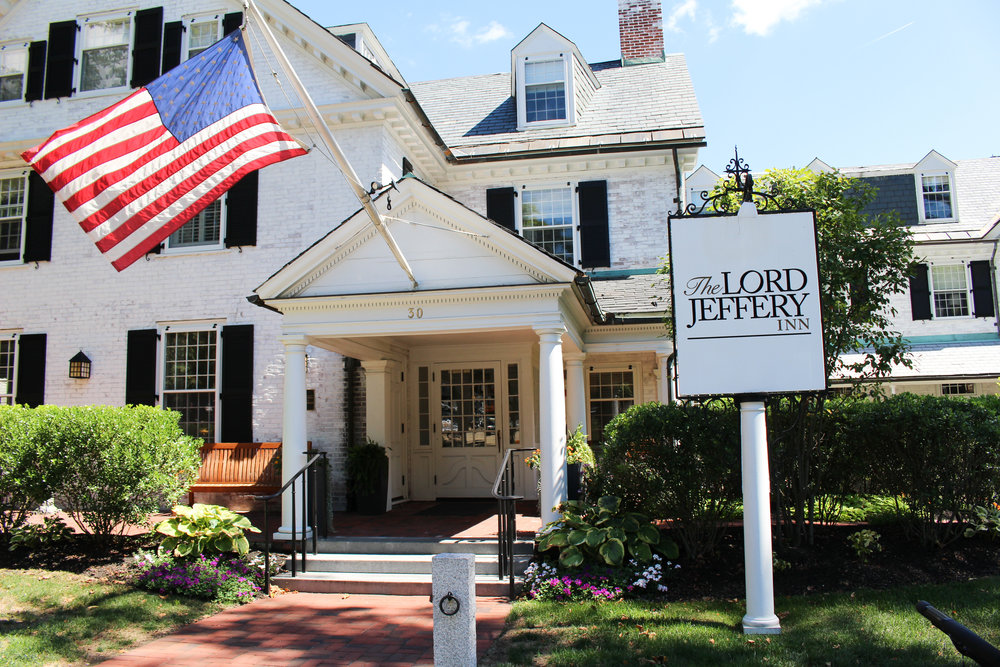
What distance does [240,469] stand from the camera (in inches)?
416

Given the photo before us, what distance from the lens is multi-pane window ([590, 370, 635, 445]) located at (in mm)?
13000

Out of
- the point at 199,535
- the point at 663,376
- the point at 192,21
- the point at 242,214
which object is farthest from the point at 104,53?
the point at 663,376

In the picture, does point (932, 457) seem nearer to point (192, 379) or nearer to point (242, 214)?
point (242, 214)

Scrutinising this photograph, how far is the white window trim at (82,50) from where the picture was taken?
12.8m

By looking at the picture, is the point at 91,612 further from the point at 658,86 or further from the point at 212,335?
the point at 658,86

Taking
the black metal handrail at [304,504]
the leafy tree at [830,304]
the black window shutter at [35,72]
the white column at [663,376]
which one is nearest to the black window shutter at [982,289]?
the white column at [663,376]

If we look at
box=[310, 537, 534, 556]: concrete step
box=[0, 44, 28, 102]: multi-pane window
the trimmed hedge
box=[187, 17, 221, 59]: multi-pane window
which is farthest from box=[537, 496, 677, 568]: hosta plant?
box=[0, 44, 28, 102]: multi-pane window

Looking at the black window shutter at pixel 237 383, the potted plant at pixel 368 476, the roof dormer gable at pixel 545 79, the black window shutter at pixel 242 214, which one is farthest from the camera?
the roof dormer gable at pixel 545 79

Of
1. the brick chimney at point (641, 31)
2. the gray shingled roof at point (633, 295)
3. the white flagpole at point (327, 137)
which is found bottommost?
the gray shingled roof at point (633, 295)

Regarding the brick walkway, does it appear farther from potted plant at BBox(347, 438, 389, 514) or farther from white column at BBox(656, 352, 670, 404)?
white column at BBox(656, 352, 670, 404)

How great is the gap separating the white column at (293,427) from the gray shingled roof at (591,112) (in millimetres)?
5971

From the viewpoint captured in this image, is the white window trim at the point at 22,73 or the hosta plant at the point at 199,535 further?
the white window trim at the point at 22,73

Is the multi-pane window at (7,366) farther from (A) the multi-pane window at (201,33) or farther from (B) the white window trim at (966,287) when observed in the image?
(B) the white window trim at (966,287)

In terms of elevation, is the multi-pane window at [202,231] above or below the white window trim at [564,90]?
below
